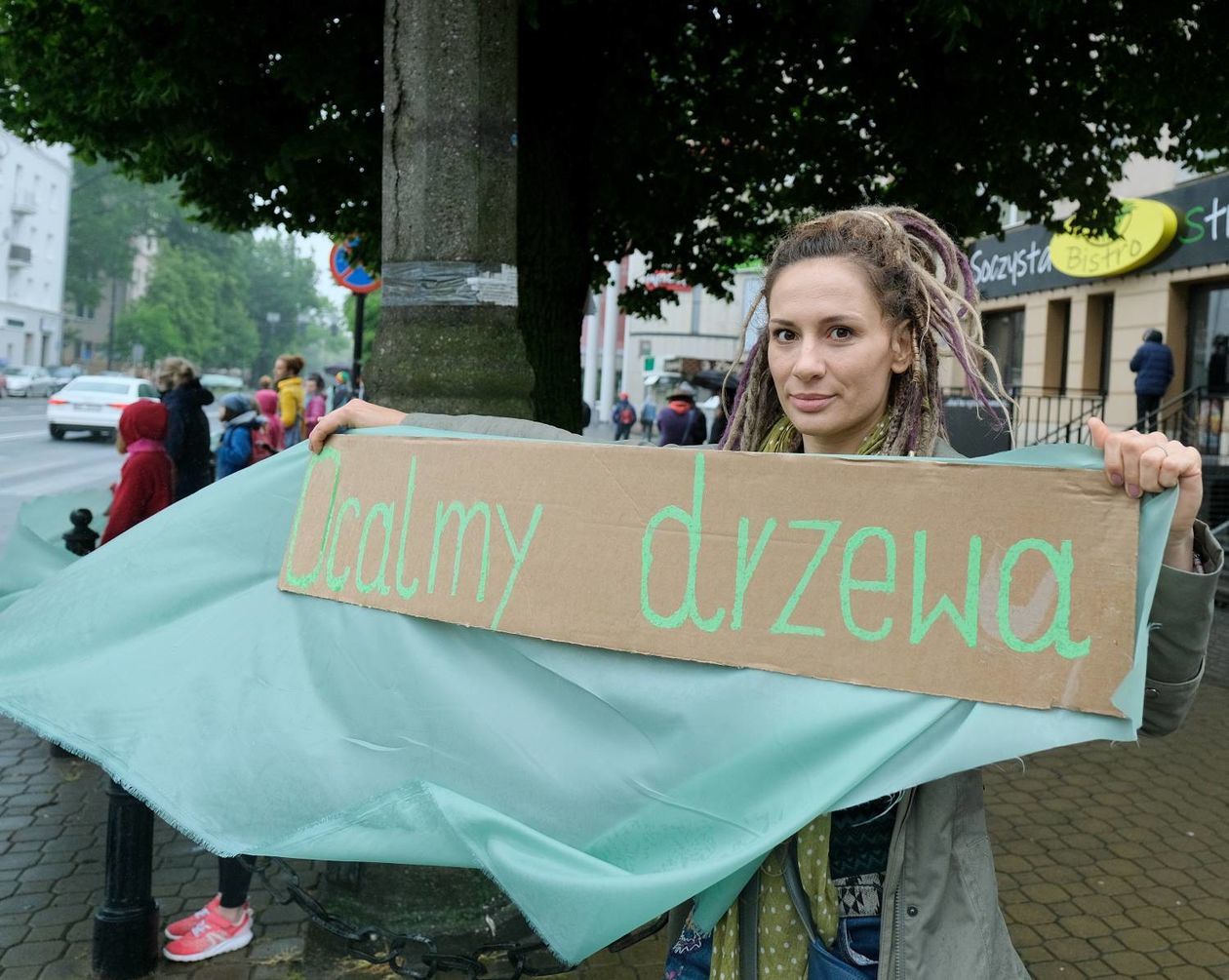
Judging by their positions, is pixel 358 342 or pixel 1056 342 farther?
pixel 1056 342

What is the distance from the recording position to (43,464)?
20.1m

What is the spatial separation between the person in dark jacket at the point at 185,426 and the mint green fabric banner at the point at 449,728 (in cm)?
518

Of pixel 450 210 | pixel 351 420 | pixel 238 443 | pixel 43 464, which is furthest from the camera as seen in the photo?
pixel 43 464

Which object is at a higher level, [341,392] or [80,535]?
[341,392]

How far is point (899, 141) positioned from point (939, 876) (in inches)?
267

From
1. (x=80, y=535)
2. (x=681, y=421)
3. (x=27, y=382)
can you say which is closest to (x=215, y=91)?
(x=80, y=535)

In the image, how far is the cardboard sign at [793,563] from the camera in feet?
5.46

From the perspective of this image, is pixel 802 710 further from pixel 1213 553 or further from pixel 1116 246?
pixel 1116 246

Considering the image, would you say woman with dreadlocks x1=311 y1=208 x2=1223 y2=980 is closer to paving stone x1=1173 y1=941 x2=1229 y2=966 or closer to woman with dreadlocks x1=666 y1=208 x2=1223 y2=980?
woman with dreadlocks x1=666 y1=208 x2=1223 y2=980

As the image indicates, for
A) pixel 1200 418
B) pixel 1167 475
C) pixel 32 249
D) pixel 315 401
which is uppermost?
pixel 32 249

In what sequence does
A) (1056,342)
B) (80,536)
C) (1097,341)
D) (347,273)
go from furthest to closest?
(1056,342) < (1097,341) < (347,273) < (80,536)

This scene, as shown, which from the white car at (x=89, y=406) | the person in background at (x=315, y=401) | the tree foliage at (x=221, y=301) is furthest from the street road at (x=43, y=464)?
the tree foliage at (x=221, y=301)

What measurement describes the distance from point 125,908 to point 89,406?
2520cm

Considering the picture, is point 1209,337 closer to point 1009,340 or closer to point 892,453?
point 1009,340
